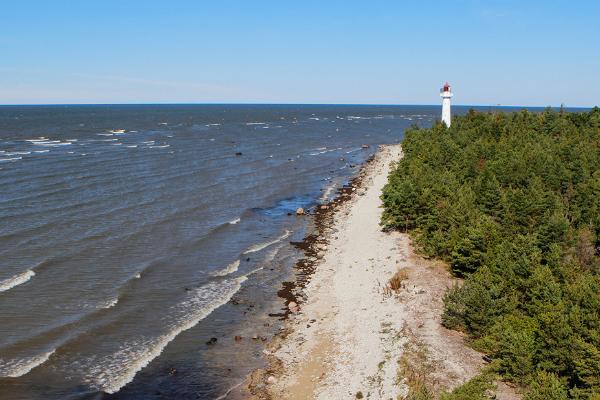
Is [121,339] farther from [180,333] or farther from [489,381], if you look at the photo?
[489,381]

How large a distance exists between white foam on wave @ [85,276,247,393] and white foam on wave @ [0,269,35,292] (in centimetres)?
975

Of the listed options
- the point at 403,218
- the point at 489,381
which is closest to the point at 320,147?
the point at 403,218

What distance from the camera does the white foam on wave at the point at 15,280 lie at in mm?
31328

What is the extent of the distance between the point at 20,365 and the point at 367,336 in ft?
49.7

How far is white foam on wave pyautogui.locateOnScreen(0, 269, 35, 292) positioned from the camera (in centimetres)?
3133

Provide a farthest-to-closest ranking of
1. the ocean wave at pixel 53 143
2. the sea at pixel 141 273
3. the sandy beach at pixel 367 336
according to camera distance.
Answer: the ocean wave at pixel 53 143
the sea at pixel 141 273
the sandy beach at pixel 367 336

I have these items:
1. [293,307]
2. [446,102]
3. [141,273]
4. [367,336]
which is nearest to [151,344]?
[293,307]

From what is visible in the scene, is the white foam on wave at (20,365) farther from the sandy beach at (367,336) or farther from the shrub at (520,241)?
the shrub at (520,241)

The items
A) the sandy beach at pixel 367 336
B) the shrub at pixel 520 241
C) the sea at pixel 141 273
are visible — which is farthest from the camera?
the sea at pixel 141 273

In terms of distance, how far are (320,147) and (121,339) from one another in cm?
8961

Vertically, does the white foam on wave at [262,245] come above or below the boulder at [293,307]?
above

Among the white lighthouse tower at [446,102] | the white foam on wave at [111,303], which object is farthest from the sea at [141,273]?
the white lighthouse tower at [446,102]

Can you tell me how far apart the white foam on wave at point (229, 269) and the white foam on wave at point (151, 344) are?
5.34 ft

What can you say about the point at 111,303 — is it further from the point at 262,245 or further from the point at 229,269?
the point at 262,245
